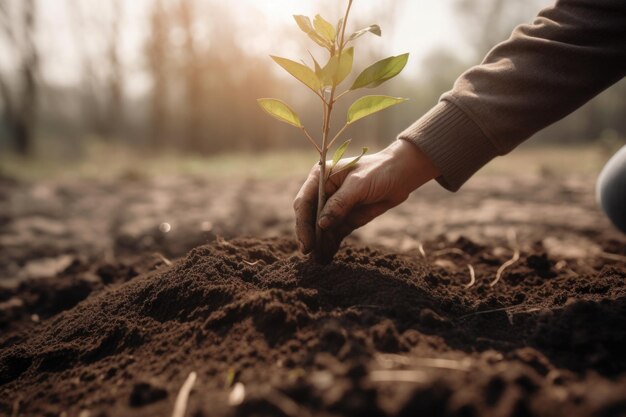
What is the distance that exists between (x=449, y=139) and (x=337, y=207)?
526 millimetres

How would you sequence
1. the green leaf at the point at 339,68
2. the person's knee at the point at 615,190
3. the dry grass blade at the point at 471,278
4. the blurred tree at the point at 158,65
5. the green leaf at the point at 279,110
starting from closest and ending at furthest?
the green leaf at the point at 339,68 < the green leaf at the point at 279,110 < the dry grass blade at the point at 471,278 < the person's knee at the point at 615,190 < the blurred tree at the point at 158,65

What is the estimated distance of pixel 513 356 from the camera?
109 centimetres

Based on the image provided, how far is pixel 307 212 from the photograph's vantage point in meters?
1.64

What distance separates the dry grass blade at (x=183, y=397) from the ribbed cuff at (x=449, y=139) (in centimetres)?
111

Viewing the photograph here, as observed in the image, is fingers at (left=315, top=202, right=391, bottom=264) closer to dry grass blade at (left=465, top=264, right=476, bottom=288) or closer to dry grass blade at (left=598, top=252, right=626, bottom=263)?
dry grass blade at (left=465, top=264, right=476, bottom=288)

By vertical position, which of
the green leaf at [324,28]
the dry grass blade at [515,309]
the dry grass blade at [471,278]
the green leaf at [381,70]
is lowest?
the dry grass blade at [471,278]

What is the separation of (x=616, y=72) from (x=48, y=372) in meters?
2.20

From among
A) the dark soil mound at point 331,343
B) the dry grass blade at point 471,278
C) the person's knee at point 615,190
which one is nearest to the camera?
the dark soil mound at point 331,343

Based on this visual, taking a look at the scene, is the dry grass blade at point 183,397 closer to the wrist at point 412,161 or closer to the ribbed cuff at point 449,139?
the wrist at point 412,161

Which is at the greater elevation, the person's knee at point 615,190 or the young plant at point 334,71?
the young plant at point 334,71

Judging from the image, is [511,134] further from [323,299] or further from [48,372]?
[48,372]

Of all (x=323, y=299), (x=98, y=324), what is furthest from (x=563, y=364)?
(x=98, y=324)

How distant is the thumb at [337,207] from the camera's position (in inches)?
57.9

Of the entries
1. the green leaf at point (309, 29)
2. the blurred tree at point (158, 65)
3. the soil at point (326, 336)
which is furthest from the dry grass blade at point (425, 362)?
the blurred tree at point (158, 65)
